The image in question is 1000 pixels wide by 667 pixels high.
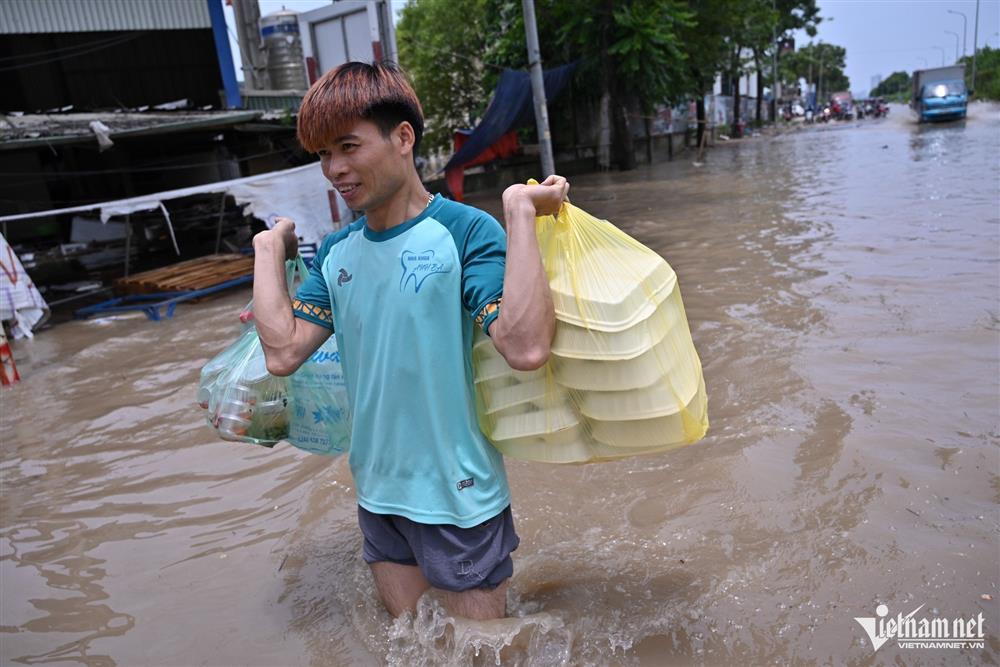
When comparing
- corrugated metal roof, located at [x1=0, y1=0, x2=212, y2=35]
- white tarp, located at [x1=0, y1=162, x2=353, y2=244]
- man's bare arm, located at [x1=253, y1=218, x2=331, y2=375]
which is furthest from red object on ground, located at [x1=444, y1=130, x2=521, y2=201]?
man's bare arm, located at [x1=253, y1=218, x2=331, y2=375]

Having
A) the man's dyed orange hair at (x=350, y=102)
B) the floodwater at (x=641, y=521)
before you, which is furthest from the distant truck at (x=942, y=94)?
the man's dyed orange hair at (x=350, y=102)

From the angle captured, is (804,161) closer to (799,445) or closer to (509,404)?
(799,445)

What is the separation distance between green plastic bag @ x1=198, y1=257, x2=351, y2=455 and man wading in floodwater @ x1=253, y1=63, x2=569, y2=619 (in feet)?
0.75

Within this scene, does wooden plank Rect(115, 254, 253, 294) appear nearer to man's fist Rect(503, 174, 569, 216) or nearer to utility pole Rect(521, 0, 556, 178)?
utility pole Rect(521, 0, 556, 178)

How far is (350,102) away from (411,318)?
444 millimetres

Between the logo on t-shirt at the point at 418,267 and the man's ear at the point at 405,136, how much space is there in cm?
23

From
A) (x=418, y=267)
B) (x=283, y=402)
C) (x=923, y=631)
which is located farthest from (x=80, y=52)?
(x=923, y=631)

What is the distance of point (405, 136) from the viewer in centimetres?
159

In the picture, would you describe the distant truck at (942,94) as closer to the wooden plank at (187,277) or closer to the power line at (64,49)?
the power line at (64,49)

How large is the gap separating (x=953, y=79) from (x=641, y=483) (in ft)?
111

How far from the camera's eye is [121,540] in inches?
127

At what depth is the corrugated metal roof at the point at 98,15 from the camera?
38.2ft

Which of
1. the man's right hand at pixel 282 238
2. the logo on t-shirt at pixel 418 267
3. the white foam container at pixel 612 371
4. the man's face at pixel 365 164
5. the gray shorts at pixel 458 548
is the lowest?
the gray shorts at pixel 458 548

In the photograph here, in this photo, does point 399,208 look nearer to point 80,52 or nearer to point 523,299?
point 523,299
